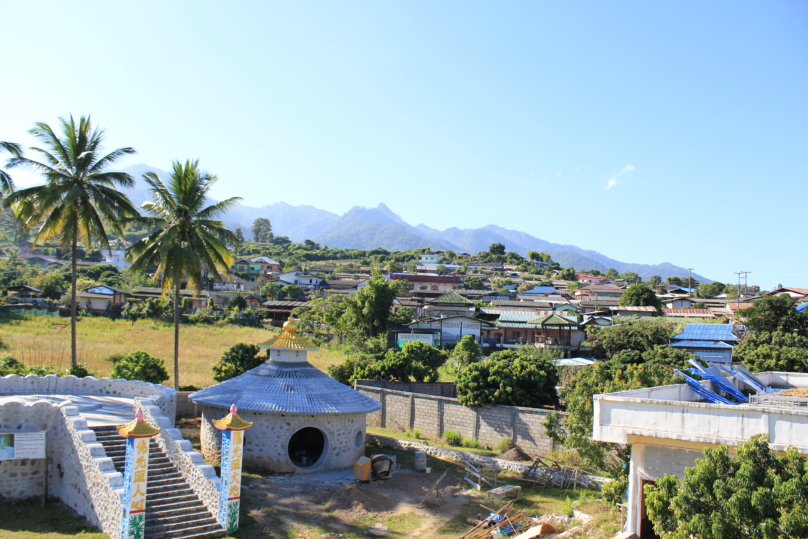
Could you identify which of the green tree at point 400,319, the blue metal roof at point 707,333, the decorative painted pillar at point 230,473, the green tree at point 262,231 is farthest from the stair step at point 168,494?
the green tree at point 262,231

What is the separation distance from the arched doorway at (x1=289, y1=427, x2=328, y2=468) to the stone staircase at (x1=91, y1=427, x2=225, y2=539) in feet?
17.8

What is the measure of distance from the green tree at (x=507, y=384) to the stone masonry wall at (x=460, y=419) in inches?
22.1

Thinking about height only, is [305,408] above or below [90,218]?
below

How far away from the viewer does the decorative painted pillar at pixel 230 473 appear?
13992mm

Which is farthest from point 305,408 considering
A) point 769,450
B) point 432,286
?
point 432,286

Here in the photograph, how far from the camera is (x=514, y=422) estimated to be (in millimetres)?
23641

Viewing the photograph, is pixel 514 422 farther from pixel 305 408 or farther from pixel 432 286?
pixel 432 286

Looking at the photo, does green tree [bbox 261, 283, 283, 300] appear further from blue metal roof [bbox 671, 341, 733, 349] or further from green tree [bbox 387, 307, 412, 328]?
blue metal roof [bbox 671, 341, 733, 349]

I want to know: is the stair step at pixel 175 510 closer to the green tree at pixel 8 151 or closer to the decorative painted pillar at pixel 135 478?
the decorative painted pillar at pixel 135 478

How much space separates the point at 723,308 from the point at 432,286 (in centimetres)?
3822

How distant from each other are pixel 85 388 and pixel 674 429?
20.3 m

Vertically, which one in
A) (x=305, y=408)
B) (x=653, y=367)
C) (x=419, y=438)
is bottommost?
(x=419, y=438)

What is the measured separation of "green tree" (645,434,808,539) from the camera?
8.40 metres

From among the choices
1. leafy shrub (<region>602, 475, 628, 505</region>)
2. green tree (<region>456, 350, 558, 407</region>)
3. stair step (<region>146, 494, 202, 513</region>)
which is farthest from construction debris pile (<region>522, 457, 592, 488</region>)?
stair step (<region>146, 494, 202, 513</region>)
